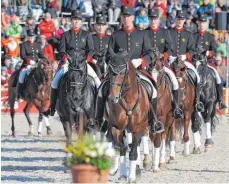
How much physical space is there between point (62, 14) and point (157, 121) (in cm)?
1912

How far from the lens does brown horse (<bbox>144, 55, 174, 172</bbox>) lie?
48.1ft

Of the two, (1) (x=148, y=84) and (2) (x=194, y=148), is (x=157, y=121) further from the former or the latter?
(2) (x=194, y=148)

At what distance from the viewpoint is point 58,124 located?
25625mm

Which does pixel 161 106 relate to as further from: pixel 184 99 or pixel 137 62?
pixel 184 99

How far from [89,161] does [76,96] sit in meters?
5.96

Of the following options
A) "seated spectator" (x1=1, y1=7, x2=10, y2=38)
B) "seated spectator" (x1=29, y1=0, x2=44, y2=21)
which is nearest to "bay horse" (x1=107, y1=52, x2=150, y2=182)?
"seated spectator" (x1=1, y1=7, x2=10, y2=38)

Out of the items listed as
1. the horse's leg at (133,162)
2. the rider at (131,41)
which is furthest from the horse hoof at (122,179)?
the rider at (131,41)

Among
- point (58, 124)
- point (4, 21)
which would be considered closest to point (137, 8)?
point (4, 21)

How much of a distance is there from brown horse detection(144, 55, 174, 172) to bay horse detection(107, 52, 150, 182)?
1.20m

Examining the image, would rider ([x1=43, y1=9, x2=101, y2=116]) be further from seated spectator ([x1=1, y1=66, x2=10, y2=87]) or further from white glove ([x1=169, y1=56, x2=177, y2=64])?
seated spectator ([x1=1, y1=66, x2=10, y2=87])

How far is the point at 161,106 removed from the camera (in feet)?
49.2

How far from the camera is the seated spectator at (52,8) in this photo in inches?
1273

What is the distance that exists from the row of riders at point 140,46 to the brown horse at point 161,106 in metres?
0.18

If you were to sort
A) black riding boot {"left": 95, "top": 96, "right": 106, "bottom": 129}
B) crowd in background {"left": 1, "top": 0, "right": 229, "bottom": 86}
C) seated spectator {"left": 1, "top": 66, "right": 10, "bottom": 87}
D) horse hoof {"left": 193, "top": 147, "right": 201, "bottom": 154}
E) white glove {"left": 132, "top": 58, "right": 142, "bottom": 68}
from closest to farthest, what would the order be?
black riding boot {"left": 95, "top": 96, "right": 106, "bottom": 129} → white glove {"left": 132, "top": 58, "right": 142, "bottom": 68} → horse hoof {"left": 193, "top": 147, "right": 201, "bottom": 154} → seated spectator {"left": 1, "top": 66, "right": 10, "bottom": 87} → crowd in background {"left": 1, "top": 0, "right": 229, "bottom": 86}
